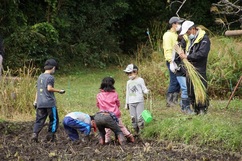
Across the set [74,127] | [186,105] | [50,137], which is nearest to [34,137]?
[50,137]

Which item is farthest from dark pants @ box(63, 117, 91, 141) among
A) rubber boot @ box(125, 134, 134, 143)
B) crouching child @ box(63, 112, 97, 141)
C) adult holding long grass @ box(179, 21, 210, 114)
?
adult holding long grass @ box(179, 21, 210, 114)

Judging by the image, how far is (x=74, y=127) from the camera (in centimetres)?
905

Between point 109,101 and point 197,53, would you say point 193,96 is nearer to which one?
point 197,53

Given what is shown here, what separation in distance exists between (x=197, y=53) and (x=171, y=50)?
180 centimetres

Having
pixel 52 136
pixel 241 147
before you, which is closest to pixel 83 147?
pixel 52 136

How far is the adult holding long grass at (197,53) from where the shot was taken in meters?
10.0

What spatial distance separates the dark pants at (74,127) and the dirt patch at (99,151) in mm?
134

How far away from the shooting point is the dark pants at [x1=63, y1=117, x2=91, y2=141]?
8.98 m

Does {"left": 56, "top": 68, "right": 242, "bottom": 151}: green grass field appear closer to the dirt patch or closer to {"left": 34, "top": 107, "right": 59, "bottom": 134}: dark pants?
the dirt patch

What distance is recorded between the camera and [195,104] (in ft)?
33.7

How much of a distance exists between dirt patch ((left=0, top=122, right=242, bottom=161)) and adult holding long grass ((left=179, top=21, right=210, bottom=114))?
1.65 metres

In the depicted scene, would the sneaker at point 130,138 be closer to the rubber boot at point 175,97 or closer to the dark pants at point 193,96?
the dark pants at point 193,96

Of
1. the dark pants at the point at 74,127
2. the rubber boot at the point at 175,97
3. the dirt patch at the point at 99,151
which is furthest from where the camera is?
the rubber boot at the point at 175,97

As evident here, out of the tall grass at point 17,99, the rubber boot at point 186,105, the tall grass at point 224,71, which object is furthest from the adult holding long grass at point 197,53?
the tall grass at point 224,71
